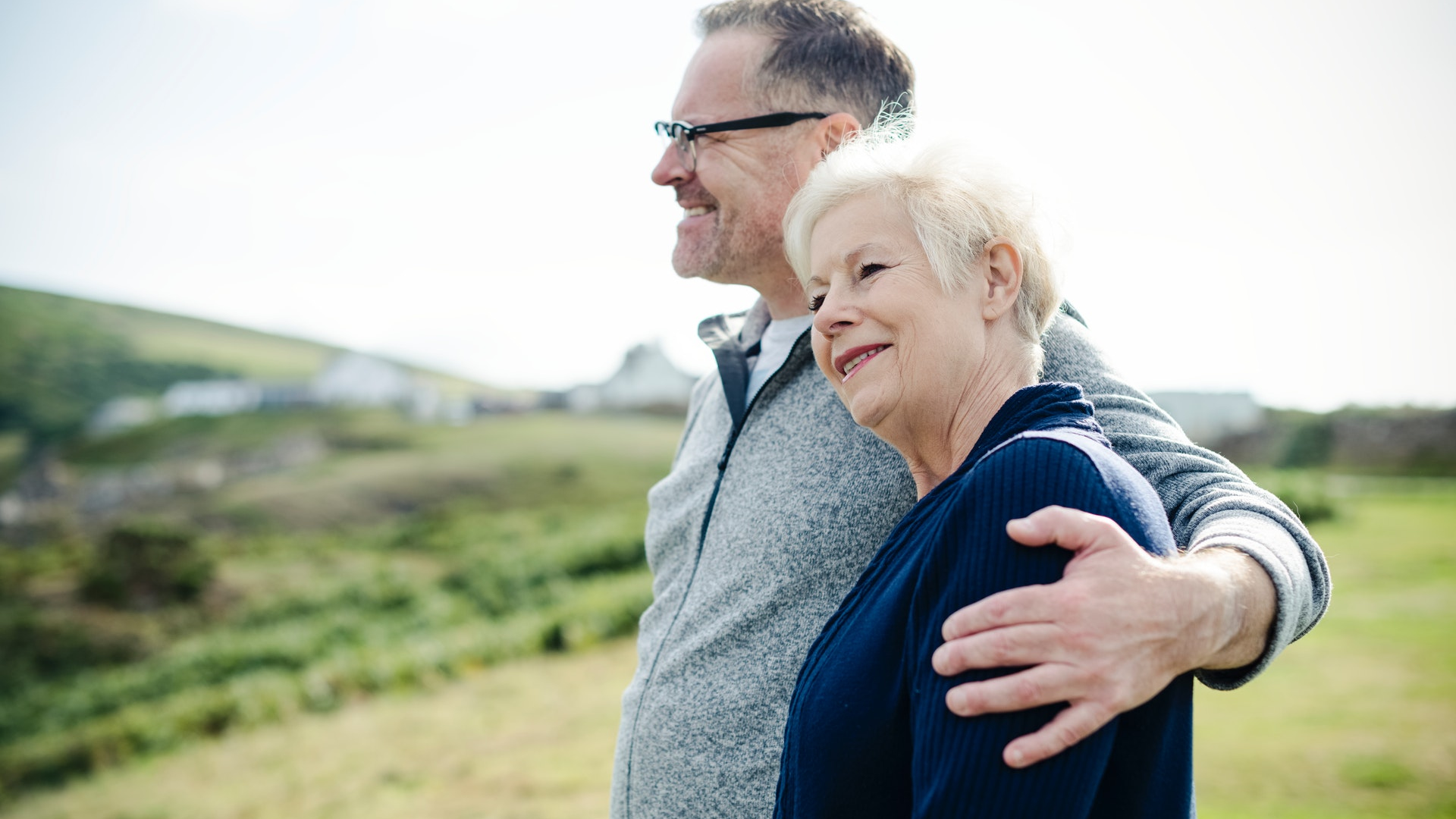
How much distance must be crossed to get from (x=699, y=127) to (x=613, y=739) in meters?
5.65

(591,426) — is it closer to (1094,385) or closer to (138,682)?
(138,682)

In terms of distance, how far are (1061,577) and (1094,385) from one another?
2.46ft

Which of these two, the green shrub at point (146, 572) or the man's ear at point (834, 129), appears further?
the green shrub at point (146, 572)

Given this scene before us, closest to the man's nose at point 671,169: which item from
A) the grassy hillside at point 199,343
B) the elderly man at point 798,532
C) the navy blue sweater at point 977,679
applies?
the elderly man at point 798,532

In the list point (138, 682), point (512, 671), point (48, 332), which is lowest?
point (138, 682)

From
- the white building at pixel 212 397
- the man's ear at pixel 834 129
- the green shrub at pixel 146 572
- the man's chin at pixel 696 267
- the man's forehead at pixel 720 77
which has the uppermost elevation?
the man's forehead at pixel 720 77

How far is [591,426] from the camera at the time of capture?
2731 cm

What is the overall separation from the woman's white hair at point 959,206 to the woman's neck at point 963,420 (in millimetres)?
79

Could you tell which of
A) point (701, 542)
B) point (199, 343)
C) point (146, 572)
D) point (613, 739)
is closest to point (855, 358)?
point (701, 542)

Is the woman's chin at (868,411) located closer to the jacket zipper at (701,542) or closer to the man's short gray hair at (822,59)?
the jacket zipper at (701,542)

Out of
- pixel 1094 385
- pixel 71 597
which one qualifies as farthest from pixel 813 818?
pixel 71 597

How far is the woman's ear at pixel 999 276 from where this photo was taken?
1.25 m

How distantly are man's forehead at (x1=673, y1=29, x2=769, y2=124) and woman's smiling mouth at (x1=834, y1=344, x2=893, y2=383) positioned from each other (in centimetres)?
103

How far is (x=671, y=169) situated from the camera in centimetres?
223
